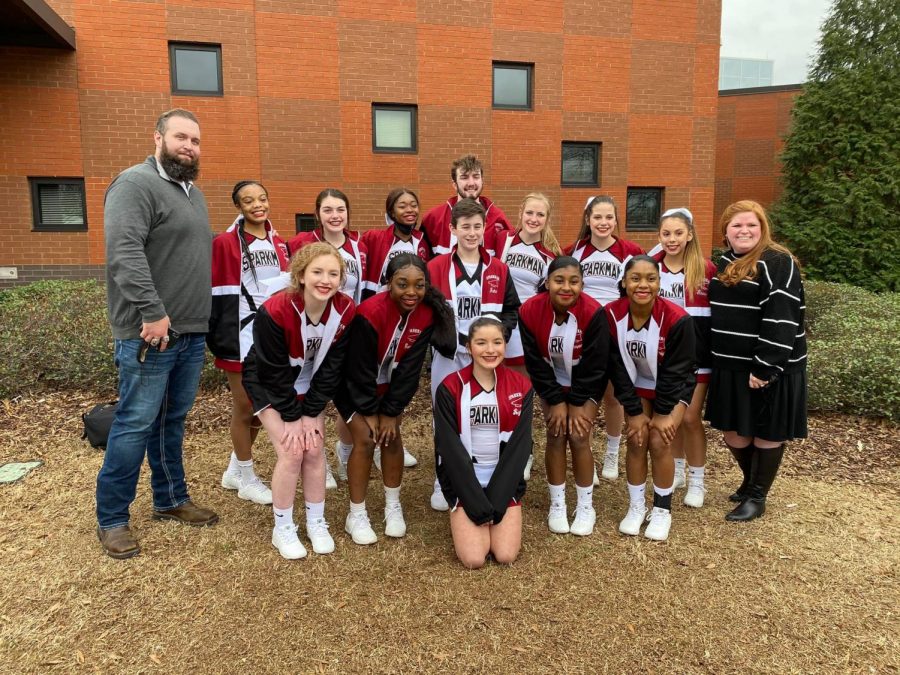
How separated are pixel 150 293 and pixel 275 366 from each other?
745mm

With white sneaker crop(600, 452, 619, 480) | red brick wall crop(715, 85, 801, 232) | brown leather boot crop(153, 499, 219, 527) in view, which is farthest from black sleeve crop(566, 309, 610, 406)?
red brick wall crop(715, 85, 801, 232)

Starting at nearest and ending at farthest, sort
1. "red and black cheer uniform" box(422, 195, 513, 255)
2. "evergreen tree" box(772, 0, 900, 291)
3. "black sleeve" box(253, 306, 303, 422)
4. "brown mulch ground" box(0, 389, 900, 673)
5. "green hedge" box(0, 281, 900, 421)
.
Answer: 1. "brown mulch ground" box(0, 389, 900, 673)
2. "black sleeve" box(253, 306, 303, 422)
3. "red and black cheer uniform" box(422, 195, 513, 255)
4. "green hedge" box(0, 281, 900, 421)
5. "evergreen tree" box(772, 0, 900, 291)

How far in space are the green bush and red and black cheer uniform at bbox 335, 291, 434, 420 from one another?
11.7ft

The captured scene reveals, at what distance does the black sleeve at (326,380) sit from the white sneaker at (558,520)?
5.40 feet

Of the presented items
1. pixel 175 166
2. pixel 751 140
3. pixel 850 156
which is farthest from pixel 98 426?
pixel 751 140

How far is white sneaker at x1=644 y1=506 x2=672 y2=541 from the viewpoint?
377 centimetres

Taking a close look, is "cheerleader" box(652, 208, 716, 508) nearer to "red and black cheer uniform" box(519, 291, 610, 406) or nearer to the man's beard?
"red and black cheer uniform" box(519, 291, 610, 406)

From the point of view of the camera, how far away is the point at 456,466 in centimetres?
350

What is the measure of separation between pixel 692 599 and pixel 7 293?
1102 centimetres

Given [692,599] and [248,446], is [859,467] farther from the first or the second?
[248,446]

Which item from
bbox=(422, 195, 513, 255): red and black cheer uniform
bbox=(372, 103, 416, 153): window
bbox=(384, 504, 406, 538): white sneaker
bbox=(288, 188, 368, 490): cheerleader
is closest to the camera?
bbox=(384, 504, 406, 538): white sneaker

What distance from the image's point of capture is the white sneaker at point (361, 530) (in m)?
3.72

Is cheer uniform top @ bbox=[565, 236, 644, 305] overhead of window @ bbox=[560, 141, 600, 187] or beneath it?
beneath

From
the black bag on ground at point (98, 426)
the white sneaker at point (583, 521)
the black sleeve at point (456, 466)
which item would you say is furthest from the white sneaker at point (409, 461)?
the black bag on ground at point (98, 426)
